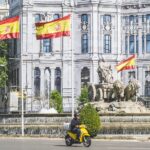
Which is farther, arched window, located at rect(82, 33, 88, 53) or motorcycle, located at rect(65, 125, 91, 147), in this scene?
arched window, located at rect(82, 33, 88, 53)

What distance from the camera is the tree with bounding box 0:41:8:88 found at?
97.4 metres

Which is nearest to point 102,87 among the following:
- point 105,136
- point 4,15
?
point 105,136

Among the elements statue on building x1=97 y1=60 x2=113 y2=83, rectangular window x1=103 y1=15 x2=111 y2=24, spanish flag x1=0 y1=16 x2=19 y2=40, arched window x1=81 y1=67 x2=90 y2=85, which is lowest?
statue on building x1=97 y1=60 x2=113 y2=83

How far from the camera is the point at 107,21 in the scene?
10606 cm

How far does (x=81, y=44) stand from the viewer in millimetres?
106438

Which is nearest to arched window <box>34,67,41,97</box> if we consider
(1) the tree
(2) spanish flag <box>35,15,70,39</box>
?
(1) the tree

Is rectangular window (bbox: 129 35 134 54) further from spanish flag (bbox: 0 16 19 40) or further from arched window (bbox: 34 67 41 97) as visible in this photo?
spanish flag (bbox: 0 16 19 40)

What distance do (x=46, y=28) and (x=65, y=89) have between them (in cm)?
4669

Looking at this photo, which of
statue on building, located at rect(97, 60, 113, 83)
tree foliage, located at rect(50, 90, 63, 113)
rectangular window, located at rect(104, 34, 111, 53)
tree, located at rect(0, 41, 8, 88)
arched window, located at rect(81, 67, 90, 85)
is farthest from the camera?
rectangular window, located at rect(104, 34, 111, 53)

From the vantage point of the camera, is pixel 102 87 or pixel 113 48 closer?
pixel 102 87

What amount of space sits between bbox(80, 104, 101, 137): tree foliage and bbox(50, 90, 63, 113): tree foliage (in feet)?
144

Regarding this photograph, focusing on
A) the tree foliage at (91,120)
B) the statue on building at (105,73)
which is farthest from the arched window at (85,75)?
the tree foliage at (91,120)

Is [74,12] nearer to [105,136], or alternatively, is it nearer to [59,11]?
[59,11]

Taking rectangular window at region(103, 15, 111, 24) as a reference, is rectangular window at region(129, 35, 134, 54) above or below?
below
